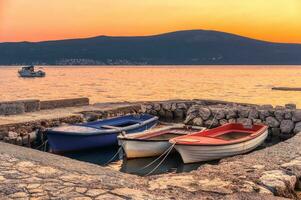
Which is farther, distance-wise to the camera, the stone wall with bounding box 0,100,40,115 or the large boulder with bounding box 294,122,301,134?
the large boulder with bounding box 294,122,301,134

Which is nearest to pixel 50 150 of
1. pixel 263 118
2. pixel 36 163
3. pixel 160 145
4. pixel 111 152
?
pixel 111 152

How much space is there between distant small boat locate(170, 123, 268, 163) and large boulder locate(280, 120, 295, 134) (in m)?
3.69

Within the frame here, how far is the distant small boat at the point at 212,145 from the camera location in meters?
12.1

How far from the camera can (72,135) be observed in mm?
14227

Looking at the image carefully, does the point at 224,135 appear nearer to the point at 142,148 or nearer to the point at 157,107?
the point at 142,148


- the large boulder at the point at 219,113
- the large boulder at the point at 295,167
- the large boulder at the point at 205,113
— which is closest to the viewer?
the large boulder at the point at 295,167

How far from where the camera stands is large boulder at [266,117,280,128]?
18.4 m

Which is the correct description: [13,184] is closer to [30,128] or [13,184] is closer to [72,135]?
[72,135]

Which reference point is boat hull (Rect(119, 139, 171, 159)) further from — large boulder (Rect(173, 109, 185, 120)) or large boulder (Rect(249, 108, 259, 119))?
large boulder (Rect(173, 109, 185, 120))

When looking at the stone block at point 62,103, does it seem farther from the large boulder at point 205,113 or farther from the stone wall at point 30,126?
the large boulder at point 205,113

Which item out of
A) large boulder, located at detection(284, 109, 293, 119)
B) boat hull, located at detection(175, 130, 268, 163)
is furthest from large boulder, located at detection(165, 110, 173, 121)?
boat hull, located at detection(175, 130, 268, 163)

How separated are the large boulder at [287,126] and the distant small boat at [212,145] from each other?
369 centimetres

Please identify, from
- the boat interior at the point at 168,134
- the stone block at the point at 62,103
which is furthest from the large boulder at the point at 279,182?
the stone block at the point at 62,103

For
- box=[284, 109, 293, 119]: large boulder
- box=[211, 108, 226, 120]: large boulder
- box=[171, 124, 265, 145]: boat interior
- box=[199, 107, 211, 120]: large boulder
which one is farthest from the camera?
box=[199, 107, 211, 120]: large boulder
